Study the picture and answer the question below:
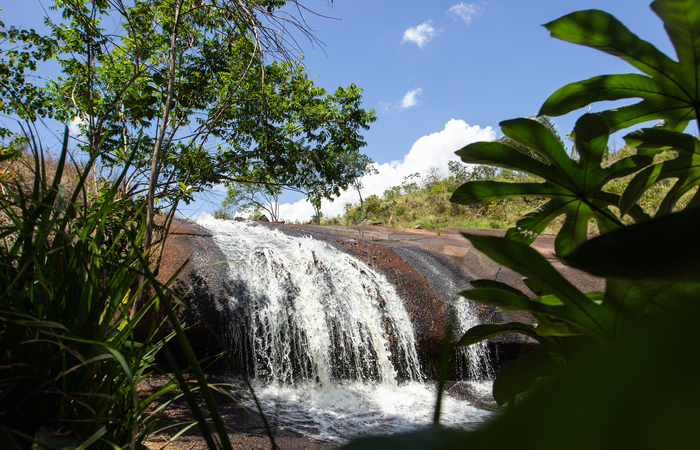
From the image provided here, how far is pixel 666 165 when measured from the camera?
993mm

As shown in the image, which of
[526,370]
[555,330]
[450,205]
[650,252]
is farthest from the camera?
[450,205]

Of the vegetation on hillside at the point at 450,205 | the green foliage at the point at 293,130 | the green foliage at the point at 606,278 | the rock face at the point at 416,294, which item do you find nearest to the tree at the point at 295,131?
the green foliage at the point at 293,130

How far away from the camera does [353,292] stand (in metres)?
5.97

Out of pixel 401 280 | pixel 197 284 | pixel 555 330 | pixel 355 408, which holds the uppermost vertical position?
pixel 197 284

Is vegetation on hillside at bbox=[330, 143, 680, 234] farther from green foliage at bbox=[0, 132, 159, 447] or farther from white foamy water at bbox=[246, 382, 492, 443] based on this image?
green foliage at bbox=[0, 132, 159, 447]

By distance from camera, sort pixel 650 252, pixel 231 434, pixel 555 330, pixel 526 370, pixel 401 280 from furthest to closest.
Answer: pixel 401 280
pixel 231 434
pixel 526 370
pixel 555 330
pixel 650 252

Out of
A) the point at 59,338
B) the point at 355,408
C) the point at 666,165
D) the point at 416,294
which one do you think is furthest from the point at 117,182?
the point at 416,294

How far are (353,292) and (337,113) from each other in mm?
2613

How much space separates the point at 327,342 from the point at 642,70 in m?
4.98

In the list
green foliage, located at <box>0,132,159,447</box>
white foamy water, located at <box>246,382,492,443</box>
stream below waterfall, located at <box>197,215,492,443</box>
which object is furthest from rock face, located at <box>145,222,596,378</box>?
green foliage, located at <box>0,132,159,447</box>

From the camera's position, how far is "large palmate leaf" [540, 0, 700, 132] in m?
0.82

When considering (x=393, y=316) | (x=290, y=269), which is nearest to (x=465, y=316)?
(x=393, y=316)

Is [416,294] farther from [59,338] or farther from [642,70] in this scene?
[59,338]

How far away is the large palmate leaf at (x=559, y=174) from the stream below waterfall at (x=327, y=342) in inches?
142
